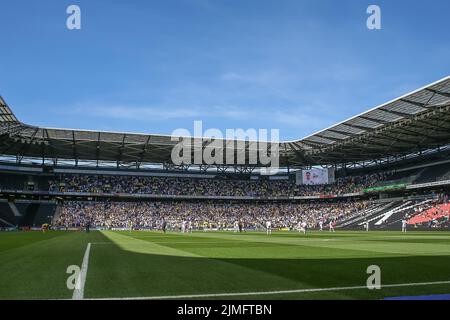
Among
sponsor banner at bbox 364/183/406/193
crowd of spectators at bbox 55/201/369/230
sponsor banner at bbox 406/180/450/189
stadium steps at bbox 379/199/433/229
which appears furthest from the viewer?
crowd of spectators at bbox 55/201/369/230

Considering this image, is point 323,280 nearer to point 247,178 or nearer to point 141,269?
point 141,269

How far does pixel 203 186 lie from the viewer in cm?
8988

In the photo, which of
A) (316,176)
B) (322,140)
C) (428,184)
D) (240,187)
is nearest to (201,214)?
(240,187)

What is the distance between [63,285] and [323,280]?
5.85 metres

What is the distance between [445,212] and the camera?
54031 mm

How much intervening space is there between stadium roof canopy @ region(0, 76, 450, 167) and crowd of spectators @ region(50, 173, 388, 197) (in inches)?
149

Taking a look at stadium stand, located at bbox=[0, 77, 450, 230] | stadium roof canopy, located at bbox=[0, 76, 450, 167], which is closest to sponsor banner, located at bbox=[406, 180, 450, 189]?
stadium stand, located at bbox=[0, 77, 450, 230]

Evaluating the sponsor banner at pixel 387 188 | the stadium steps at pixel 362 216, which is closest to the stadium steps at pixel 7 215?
the stadium steps at pixel 362 216

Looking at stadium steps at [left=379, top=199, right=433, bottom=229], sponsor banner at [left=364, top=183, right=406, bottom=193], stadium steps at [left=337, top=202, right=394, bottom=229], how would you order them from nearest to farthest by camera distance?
stadium steps at [left=379, top=199, right=433, bottom=229]
stadium steps at [left=337, top=202, right=394, bottom=229]
sponsor banner at [left=364, top=183, right=406, bottom=193]

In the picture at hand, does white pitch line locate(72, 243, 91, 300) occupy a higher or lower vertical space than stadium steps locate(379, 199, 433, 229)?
higher

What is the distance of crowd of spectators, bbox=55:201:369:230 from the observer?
75.6 metres

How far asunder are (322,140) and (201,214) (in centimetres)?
3018

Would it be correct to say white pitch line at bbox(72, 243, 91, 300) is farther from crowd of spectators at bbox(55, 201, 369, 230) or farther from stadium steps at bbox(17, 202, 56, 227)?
stadium steps at bbox(17, 202, 56, 227)
